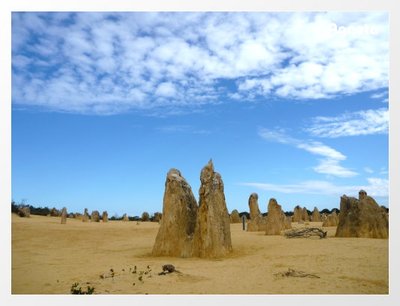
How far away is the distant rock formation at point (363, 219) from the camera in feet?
48.9

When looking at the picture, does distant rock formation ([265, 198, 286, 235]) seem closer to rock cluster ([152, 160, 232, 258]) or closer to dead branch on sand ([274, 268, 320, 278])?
rock cluster ([152, 160, 232, 258])

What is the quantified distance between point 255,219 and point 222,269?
39.4ft

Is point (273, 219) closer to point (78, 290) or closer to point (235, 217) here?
point (78, 290)

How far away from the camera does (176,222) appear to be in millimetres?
12414

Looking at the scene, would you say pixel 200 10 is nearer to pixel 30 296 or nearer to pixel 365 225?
pixel 30 296

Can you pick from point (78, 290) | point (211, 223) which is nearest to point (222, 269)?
point (211, 223)

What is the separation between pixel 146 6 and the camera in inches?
425

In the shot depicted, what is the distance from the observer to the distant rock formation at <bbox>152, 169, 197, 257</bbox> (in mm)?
12266

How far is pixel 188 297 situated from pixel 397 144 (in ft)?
20.1

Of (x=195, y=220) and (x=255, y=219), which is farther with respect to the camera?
(x=255, y=219)

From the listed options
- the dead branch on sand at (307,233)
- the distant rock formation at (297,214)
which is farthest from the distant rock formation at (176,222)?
the distant rock formation at (297,214)

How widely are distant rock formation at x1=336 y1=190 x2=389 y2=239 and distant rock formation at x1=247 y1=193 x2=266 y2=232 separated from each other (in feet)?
19.0

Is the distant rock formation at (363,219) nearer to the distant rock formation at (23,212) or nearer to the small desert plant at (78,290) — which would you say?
the small desert plant at (78,290)

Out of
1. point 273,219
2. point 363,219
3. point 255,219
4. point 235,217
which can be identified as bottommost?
point 235,217
